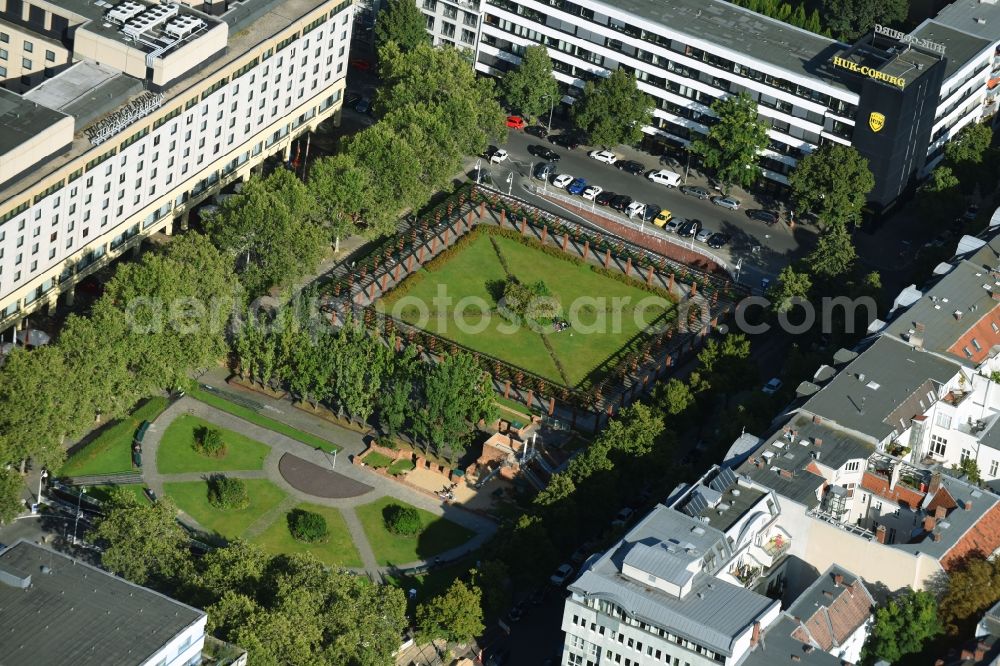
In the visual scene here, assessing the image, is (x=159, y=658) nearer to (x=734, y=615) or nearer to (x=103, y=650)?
(x=103, y=650)

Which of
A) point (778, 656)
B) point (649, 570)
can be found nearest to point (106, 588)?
point (649, 570)

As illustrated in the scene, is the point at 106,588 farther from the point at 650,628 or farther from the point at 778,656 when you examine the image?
the point at 778,656


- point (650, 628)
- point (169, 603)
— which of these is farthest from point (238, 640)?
point (650, 628)

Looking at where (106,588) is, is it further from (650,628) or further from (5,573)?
(650,628)

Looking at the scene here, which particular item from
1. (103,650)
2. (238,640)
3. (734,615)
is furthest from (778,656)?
(103,650)
